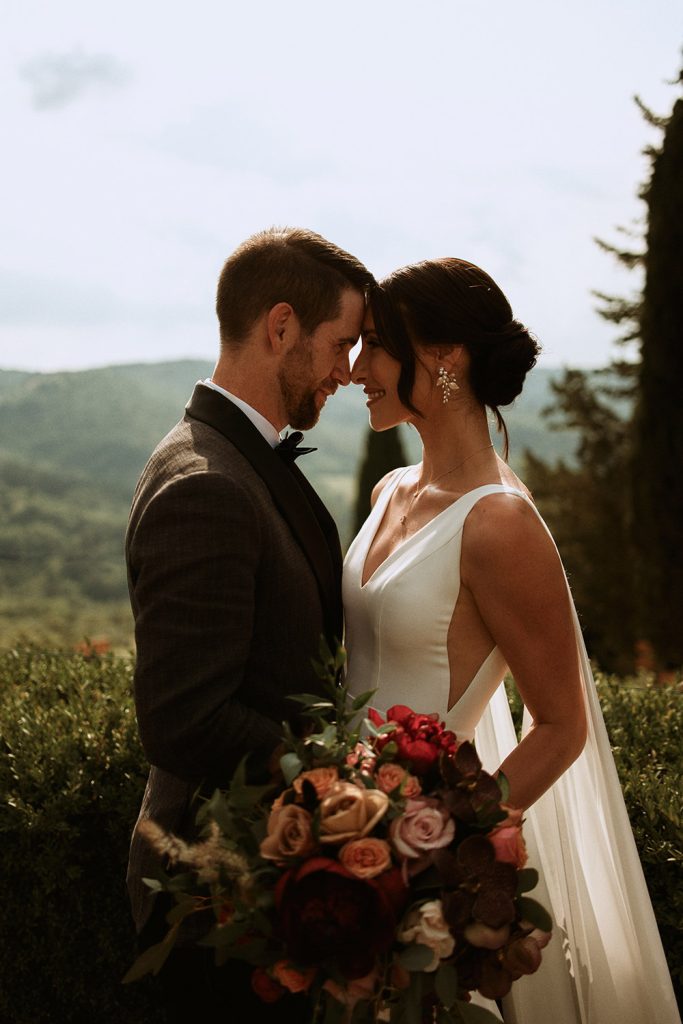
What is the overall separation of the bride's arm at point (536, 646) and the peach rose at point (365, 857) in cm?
83

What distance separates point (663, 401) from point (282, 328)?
967cm

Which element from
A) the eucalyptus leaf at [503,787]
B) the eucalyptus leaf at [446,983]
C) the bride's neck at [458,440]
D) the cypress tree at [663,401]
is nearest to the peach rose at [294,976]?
the eucalyptus leaf at [446,983]

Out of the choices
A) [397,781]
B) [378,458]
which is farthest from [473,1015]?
[378,458]

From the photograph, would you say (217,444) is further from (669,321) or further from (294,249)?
(669,321)

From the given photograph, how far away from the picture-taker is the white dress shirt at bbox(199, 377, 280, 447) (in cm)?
261

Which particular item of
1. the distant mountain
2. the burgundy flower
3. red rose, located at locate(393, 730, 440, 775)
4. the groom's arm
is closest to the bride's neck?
the groom's arm

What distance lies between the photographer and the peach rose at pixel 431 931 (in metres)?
1.68

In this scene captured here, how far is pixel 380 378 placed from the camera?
9.76 ft

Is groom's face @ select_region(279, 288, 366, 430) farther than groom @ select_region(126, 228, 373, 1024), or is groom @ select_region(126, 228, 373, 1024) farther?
groom's face @ select_region(279, 288, 366, 430)

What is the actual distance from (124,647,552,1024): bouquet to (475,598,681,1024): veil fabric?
944 mm

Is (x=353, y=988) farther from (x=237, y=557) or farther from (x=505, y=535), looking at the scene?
(x=505, y=535)

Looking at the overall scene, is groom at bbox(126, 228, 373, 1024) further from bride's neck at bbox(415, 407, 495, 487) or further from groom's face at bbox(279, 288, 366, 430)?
bride's neck at bbox(415, 407, 495, 487)

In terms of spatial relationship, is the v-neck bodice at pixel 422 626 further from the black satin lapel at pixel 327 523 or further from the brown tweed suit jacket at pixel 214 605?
the brown tweed suit jacket at pixel 214 605

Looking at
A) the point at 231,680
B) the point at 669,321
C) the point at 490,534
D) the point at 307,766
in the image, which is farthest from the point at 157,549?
the point at 669,321
